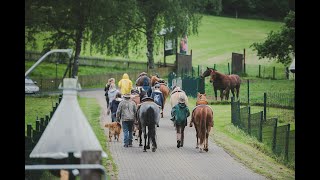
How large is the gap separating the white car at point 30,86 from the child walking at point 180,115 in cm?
214

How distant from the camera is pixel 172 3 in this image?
16.7 meters

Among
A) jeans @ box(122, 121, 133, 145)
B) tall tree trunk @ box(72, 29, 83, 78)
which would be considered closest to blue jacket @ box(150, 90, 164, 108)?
jeans @ box(122, 121, 133, 145)

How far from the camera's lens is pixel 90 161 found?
14.8 metres

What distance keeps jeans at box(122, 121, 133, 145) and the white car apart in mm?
1426

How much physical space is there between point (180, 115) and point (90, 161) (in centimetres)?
249

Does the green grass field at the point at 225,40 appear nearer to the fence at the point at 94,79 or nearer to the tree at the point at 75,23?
the fence at the point at 94,79

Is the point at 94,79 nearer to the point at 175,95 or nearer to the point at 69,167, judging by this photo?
the point at 175,95

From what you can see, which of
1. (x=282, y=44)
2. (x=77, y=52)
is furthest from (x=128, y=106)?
(x=282, y=44)

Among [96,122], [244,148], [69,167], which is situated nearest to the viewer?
[69,167]

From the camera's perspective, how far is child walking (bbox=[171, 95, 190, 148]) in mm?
16766

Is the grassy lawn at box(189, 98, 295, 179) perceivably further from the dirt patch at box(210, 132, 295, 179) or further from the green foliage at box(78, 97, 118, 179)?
the green foliage at box(78, 97, 118, 179)
